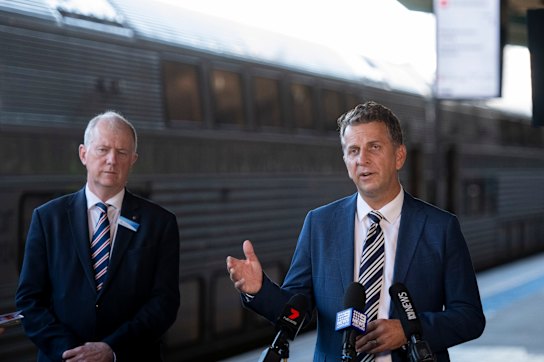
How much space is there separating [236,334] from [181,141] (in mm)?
1905

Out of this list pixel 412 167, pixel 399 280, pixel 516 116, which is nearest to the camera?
pixel 399 280

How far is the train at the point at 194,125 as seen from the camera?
6.21 meters

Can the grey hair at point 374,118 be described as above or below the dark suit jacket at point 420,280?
above

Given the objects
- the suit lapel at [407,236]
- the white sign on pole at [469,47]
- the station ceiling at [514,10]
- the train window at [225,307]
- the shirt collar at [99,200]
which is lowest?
the train window at [225,307]

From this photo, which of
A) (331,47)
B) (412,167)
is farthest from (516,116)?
(331,47)

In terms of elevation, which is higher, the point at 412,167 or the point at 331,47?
the point at 331,47

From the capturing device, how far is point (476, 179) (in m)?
15.4

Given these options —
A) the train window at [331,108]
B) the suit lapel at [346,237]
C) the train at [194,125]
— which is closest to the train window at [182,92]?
the train at [194,125]

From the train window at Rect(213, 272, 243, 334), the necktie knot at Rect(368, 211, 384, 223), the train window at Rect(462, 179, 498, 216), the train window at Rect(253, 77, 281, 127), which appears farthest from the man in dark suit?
the train window at Rect(462, 179, 498, 216)

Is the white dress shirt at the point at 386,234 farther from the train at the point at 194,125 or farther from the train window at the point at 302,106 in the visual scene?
the train window at the point at 302,106

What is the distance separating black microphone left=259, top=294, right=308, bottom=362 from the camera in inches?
90.5

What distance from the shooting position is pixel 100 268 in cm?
343

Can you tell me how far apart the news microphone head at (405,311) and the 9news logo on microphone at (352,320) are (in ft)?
0.58

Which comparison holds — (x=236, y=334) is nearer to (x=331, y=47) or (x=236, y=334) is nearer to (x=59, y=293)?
(x=331, y=47)
